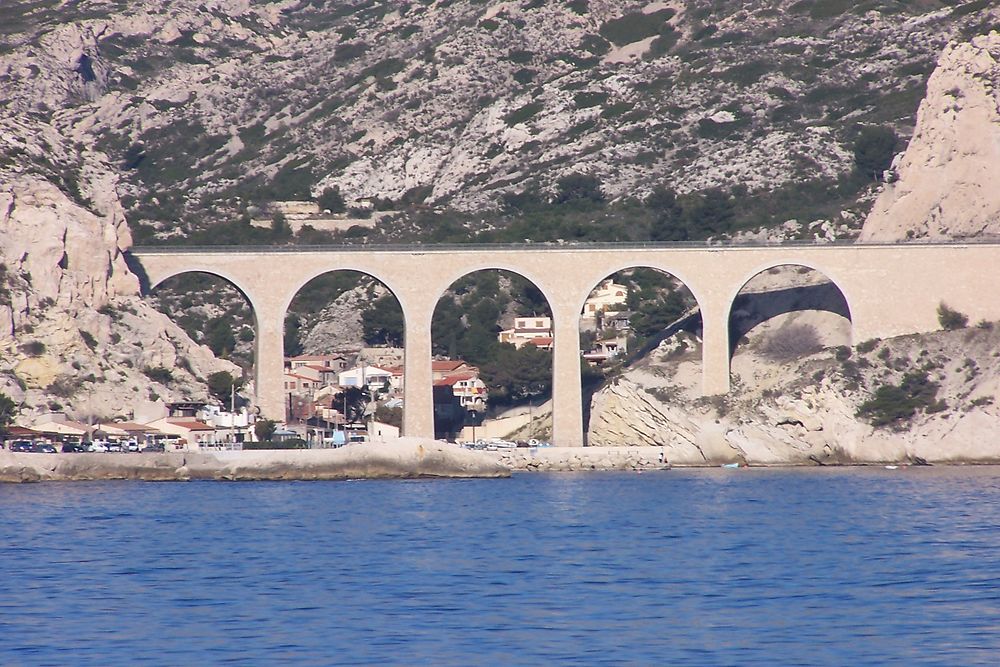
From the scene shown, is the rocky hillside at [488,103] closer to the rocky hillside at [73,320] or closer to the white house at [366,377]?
the white house at [366,377]

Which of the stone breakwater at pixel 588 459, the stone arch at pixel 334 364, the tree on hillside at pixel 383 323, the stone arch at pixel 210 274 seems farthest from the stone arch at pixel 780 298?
the tree on hillside at pixel 383 323

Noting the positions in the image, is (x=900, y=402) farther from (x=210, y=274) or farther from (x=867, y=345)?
(x=210, y=274)

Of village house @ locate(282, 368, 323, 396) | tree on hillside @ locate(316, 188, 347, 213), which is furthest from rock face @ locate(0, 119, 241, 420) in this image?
tree on hillside @ locate(316, 188, 347, 213)

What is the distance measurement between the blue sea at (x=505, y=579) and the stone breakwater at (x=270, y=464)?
18.5ft

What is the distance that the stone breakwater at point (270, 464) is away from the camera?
182 feet

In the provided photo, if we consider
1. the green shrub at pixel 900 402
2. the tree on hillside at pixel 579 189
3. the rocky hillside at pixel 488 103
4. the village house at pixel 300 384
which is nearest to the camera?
the green shrub at pixel 900 402

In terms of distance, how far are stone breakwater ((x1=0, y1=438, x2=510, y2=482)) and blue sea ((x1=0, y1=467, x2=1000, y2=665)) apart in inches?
221

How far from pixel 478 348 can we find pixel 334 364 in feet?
26.5

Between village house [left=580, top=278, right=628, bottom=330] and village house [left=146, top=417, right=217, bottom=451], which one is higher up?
village house [left=580, top=278, right=628, bottom=330]

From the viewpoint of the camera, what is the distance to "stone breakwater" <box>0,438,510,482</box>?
55531 millimetres

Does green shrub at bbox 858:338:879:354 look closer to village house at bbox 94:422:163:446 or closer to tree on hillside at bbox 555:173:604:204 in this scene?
village house at bbox 94:422:163:446

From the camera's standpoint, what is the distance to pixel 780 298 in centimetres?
7406

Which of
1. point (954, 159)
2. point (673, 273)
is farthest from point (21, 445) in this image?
point (954, 159)

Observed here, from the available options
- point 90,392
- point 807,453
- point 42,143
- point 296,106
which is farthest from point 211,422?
point 296,106
